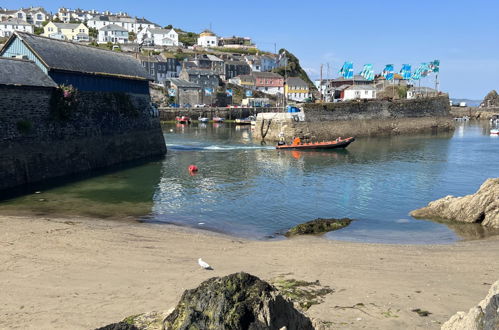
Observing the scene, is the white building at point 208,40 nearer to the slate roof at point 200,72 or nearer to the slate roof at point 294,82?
the slate roof at point 294,82

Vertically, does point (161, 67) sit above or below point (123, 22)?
below

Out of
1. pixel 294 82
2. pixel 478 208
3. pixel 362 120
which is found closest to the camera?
pixel 478 208

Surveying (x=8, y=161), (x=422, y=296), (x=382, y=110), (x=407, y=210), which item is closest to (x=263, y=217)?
(x=407, y=210)

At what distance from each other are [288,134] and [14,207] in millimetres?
41187

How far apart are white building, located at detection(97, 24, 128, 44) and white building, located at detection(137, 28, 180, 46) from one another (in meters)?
6.32

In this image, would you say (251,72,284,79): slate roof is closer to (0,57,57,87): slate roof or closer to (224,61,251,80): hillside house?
(224,61,251,80): hillside house

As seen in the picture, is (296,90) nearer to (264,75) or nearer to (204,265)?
(264,75)

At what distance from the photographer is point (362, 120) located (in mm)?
66438

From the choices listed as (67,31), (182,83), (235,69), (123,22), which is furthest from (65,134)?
(123,22)

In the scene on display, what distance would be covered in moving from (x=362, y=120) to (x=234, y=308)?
210 feet

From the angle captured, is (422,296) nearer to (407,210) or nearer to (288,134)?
(407,210)

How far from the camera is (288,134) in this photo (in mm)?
57875

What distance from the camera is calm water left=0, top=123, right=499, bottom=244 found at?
19.2 m

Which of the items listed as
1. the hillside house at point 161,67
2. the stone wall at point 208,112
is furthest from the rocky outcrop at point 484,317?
the hillside house at point 161,67
